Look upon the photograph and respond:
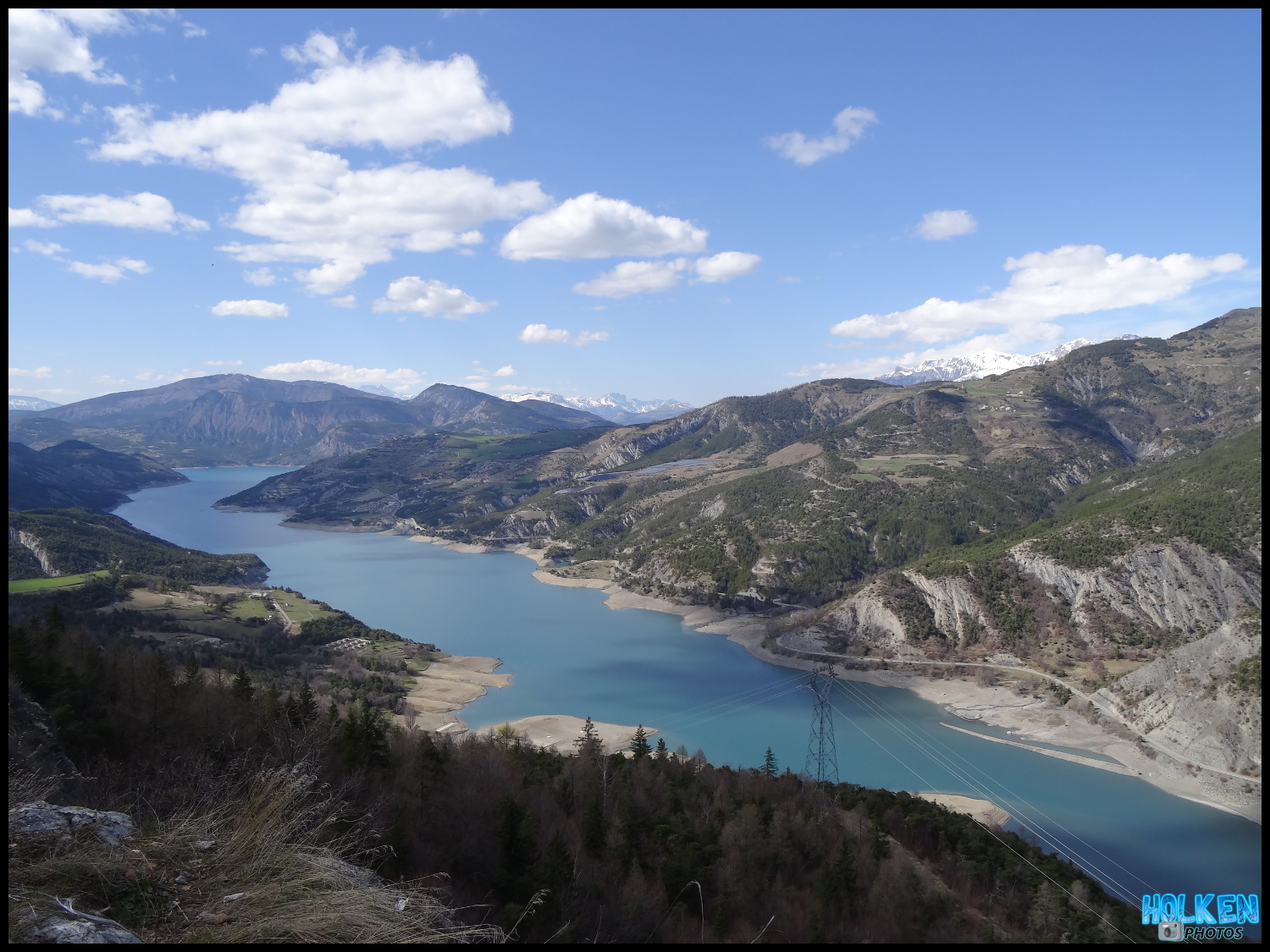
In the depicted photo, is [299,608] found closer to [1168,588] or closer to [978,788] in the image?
[978,788]

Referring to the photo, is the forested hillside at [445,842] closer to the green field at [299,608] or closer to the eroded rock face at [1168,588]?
the eroded rock face at [1168,588]

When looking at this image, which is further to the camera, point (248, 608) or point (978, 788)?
point (248, 608)

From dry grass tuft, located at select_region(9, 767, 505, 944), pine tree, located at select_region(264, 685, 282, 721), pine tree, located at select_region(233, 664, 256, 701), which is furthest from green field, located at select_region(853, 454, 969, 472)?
dry grass tuft, located at select_region(9, 767, 505, 944)

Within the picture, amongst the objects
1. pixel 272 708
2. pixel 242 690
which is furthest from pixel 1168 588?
pixel 242 690

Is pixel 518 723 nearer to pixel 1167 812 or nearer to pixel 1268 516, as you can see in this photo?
pixel 1167 812

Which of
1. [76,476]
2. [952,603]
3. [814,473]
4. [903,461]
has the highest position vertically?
[903,461]

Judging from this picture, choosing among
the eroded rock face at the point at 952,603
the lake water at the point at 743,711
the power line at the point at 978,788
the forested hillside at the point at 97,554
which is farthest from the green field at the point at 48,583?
the eroded rock face at the point at 952,603

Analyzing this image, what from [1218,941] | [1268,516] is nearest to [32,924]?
[1268,516]
